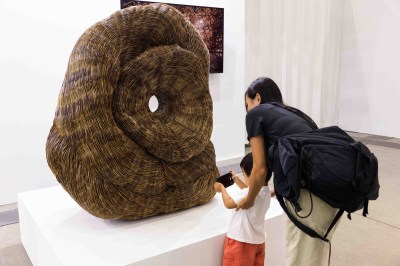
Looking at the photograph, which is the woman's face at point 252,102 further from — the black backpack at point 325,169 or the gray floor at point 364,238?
the gray floor at point 364,238

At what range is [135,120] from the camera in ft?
7.18

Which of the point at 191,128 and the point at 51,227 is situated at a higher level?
the point at 191,128

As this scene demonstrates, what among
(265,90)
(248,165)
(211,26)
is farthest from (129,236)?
(211,26)

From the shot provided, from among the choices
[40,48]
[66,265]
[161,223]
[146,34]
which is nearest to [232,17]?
[40,48]

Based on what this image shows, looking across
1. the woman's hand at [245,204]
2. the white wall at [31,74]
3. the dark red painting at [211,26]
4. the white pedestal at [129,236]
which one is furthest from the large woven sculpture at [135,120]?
the dark red painting at [211,26]

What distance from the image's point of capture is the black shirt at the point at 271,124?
1730 mm

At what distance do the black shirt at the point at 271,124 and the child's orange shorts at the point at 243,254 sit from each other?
0.52 meters

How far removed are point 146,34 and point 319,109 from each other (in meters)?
5.88

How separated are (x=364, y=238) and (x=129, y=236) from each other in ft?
6.24

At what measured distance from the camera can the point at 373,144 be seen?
6488 mm

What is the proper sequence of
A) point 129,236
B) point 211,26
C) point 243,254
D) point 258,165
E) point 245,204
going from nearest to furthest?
point 258,165 < point 245,204 < point 243,254 < point 129,236 < point 211,26

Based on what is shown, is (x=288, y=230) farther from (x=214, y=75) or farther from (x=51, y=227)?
(x=214, y=75)

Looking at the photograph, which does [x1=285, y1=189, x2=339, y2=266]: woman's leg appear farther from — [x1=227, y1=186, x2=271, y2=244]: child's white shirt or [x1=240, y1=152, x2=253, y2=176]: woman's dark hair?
[x1=240, y1=152, x2=253, y2=176]: woman's dark hair

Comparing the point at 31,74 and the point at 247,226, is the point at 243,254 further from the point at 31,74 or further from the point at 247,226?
the point at 31,74
